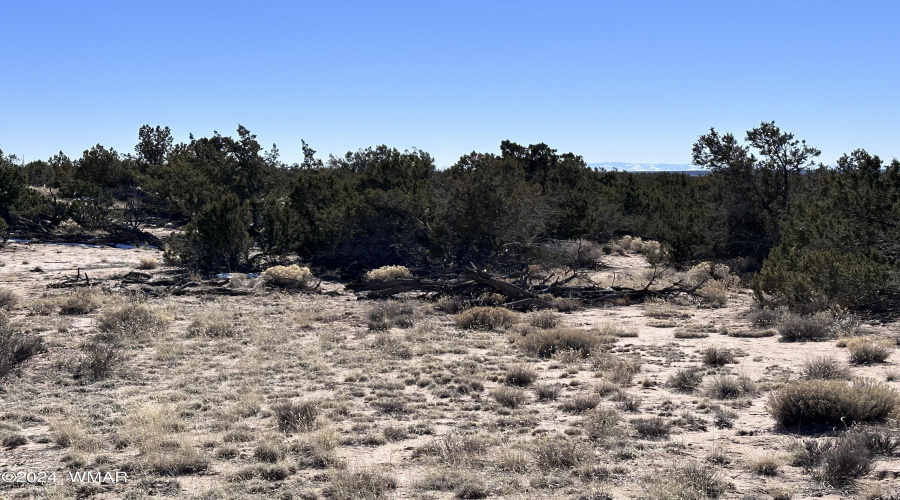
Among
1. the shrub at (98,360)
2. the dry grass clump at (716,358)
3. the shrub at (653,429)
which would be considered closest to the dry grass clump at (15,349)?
the shrub at (98,360)

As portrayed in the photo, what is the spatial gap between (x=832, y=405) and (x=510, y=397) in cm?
343

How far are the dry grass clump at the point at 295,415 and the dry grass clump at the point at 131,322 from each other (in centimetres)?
583

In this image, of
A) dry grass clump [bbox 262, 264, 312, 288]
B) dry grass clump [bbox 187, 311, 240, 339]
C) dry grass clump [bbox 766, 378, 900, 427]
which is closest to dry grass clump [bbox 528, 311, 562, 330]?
dry grass clump [bbox 187, 311, 240, 339]

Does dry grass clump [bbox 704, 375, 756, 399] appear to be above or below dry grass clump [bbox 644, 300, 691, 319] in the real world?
below

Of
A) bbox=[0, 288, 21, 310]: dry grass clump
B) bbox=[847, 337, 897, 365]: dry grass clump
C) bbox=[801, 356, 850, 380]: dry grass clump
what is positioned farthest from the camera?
bbox=[0, 288, 21, 310]: dry grass clump

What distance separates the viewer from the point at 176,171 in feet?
106

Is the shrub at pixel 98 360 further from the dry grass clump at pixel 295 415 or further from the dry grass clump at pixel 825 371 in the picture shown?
the dry grass clump at pixel 825 371

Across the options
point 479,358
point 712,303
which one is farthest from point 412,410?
point 712,303

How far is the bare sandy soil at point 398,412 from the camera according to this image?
5965 mm

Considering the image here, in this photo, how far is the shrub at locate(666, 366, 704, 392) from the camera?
9133mm

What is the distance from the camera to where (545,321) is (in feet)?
46.4

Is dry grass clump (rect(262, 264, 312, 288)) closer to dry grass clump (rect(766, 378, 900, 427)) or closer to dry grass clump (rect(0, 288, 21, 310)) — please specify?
dry grass clump (rect(0, 288, 21, 310))

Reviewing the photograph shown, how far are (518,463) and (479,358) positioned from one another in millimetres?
4850

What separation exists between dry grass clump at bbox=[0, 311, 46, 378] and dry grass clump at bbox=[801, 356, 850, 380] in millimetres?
10697
